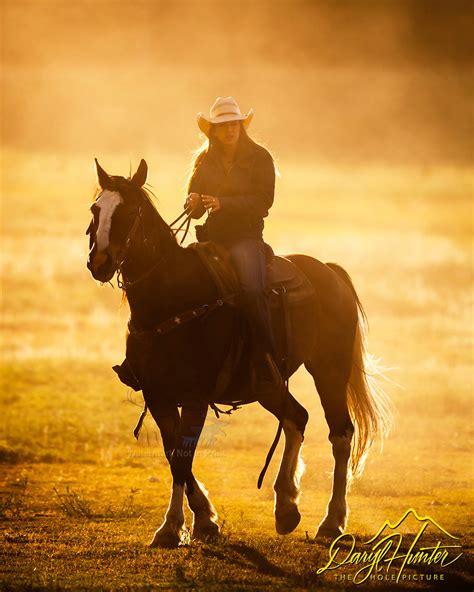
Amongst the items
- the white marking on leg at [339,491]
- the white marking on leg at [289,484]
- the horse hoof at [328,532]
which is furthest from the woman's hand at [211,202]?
the horse hoof at [328,532]

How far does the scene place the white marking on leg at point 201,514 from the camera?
13.3 metres

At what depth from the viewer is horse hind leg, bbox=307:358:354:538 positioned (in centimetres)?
1396

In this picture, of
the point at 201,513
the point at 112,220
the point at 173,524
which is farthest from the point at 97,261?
the point at 201,513

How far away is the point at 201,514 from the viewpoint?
43.8ft

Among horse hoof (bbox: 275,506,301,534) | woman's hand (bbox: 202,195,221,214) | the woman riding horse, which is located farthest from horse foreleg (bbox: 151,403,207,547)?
woman's hand (bbox: 202,195,221,214)

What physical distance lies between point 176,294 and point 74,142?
148540mm

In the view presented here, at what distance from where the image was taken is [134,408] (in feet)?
84.6

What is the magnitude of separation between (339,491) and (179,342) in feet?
8.57

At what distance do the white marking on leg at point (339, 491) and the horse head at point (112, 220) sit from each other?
3560 mm

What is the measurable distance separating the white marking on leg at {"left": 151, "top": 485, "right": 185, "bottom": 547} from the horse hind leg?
1670 mm

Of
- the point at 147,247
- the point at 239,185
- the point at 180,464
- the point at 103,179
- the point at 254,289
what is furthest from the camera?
the point at 239,185

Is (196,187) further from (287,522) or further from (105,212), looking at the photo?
(287,522)

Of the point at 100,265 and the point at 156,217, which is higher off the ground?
the point at 156,217
